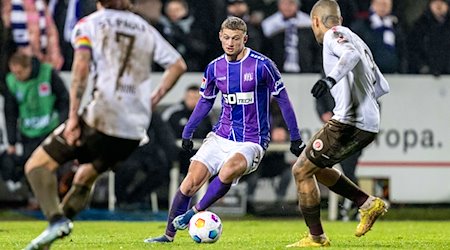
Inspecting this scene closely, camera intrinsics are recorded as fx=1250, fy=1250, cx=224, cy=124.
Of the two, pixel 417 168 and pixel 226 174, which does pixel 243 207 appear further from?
pixel 226 174

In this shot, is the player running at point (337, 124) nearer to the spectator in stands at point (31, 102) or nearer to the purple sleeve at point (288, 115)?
the purple sleeve at point (288, 115)

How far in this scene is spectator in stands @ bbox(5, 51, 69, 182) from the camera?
18922mm

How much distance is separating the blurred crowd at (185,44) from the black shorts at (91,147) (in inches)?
367

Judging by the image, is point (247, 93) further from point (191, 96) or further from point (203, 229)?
point (191, 96)

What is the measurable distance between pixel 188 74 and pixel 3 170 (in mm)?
3228

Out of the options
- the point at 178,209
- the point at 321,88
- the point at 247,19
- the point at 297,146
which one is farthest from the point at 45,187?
the point at 247,19

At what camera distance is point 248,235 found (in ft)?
47.0

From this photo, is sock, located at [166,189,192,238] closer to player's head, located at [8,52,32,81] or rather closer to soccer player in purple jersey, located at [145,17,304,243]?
soccer player in purple jersey, located at [145,17,304,243]

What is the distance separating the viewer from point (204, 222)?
1185 cm

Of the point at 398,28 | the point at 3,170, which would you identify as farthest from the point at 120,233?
the point at 398,28

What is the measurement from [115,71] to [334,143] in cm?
269

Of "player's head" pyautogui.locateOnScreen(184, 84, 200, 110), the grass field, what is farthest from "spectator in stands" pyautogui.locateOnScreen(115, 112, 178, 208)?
the grass field

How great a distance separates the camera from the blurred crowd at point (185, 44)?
18922 millimetres

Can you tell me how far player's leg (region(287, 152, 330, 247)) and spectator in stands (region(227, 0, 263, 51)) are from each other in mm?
7910
